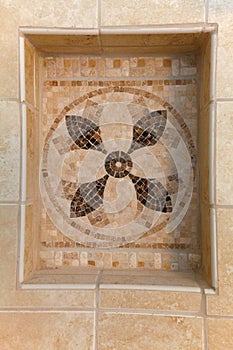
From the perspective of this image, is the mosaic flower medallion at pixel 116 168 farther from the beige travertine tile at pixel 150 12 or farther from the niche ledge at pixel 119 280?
the beige travertine tile at pixel 150 12

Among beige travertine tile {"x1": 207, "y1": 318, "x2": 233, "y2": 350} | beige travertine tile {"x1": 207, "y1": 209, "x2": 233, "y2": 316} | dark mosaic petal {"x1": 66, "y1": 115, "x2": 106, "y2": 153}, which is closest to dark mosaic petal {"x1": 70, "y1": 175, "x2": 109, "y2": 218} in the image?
dark mosaic petal {"x1": 66, "y1": 115, "x2": 106, "y2": 153}

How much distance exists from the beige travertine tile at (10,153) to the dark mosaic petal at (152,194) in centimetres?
35

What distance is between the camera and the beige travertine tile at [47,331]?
987mm

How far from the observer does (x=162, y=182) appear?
1.13m

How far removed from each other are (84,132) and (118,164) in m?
0.14

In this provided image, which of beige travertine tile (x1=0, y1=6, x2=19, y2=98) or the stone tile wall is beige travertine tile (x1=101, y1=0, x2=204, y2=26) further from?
beige travertine tile (x1=0, y1=6, x2=19, y2=98)

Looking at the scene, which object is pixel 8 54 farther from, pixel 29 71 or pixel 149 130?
pixel 149 130

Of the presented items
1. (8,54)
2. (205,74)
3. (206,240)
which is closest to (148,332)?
(206,240)

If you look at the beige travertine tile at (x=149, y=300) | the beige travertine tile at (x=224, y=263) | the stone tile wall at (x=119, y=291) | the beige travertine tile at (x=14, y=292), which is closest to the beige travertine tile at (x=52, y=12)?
the stone tile wall at (x=119, y=291)

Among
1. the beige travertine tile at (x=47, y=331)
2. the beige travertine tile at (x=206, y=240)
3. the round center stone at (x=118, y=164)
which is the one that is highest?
the round center stone at (x=118, y=164)

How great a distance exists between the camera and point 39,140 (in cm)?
113

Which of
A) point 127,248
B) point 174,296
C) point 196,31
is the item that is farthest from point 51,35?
point 174,296

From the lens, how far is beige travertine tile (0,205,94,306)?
39.2 inches

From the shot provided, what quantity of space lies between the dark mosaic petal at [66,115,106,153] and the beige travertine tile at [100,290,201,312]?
425 millimetres
